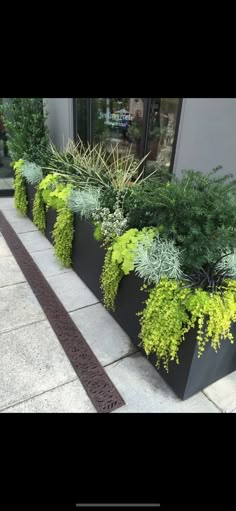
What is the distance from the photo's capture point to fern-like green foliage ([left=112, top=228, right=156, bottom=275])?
80.8 inches

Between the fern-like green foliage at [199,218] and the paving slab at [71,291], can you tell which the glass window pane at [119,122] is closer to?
the paving slab at [71,291]

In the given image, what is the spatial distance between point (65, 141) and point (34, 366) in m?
4.27

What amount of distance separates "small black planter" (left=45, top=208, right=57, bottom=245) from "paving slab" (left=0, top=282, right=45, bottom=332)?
0.98m

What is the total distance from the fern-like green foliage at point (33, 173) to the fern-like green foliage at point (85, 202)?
1.24m

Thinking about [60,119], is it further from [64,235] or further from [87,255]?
[87,255]

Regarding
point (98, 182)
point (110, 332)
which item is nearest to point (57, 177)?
point (98, 182)

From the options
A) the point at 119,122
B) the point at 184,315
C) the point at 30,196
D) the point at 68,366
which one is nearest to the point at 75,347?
the point at 68,366

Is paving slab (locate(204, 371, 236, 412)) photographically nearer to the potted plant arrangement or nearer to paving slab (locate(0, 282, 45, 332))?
the potted plant arrangement

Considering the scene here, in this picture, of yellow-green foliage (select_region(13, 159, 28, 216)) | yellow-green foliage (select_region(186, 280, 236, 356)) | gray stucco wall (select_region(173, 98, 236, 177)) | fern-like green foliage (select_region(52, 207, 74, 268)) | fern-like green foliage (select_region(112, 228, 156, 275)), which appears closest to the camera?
yellow-green foliage (select_region(186, 280, 236, 356))

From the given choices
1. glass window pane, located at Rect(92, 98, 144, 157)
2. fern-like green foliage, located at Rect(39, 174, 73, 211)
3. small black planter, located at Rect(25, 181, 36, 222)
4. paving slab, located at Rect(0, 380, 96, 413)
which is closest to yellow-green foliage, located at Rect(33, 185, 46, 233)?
fern-like green foliage, located at Rect(39, 174, 73, 211)

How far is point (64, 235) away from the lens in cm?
309

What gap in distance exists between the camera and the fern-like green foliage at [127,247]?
6.73 ft
